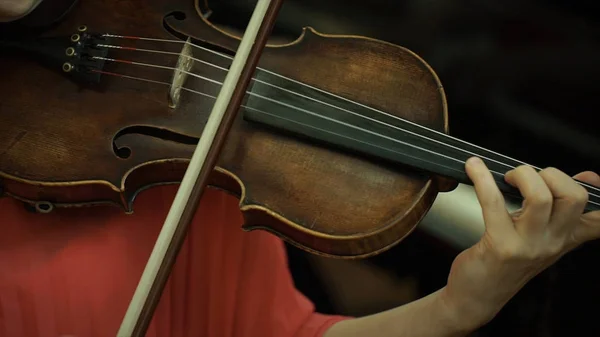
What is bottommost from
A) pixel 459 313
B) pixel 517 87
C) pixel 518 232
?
pixel 459 313

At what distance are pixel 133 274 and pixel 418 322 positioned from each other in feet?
1.24

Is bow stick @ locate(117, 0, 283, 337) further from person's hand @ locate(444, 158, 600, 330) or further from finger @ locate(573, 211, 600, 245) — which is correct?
finger @ locate(573, 211, 600, 245)

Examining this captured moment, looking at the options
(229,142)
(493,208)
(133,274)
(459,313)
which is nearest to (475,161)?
(493,208)

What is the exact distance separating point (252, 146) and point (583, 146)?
18.4 inches

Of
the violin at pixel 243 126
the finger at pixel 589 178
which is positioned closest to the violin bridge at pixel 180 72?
the violin at pixel 243 126

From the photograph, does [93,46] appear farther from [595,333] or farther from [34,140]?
[595,333]

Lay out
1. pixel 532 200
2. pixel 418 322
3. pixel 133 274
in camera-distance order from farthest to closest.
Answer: pixel 133 274 → pixel 418 322 → pixel 532 200

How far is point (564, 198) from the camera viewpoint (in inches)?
21.6

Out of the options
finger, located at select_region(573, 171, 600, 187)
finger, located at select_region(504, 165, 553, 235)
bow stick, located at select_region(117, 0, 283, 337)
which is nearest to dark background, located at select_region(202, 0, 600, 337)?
finger, located at select_region(573, 171, 600, 187)

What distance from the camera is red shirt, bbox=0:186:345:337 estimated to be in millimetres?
727

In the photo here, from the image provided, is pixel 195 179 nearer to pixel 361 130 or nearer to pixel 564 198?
pixel 361 130

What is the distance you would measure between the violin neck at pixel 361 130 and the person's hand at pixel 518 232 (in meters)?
0.03

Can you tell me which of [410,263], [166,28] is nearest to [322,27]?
[166,28]

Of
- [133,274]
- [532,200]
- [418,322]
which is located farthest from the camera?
[133,274]
